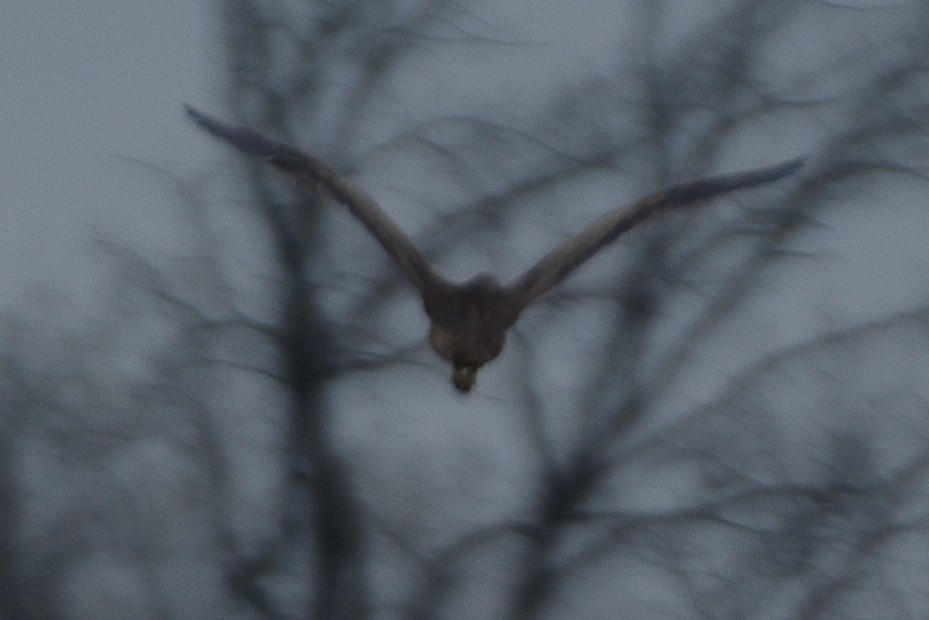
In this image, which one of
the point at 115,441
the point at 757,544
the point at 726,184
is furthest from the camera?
the point at 115,441

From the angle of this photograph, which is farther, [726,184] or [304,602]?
[304,602]

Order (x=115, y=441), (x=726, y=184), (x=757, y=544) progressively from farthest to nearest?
(x=115, y=441)
(x=757, y=544)
(x=726, y=184)

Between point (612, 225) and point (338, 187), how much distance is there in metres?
1.14

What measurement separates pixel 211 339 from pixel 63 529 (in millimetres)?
2007

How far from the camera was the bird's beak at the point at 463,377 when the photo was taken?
10750 mm

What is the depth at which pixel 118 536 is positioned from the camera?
16641mm

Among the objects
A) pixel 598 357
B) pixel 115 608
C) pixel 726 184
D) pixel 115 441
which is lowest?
pixel 115 608

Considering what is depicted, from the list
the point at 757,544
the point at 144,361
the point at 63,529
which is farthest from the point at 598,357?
the point at 63,529

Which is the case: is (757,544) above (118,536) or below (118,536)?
above

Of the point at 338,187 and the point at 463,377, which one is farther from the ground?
the point at 338,187

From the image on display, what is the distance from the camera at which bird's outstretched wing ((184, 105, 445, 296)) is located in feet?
34.8

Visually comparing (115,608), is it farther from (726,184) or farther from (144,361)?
(726,184)

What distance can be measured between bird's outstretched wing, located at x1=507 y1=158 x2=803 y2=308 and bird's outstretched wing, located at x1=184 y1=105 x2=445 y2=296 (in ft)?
1.27

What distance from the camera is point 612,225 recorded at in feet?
36.1
